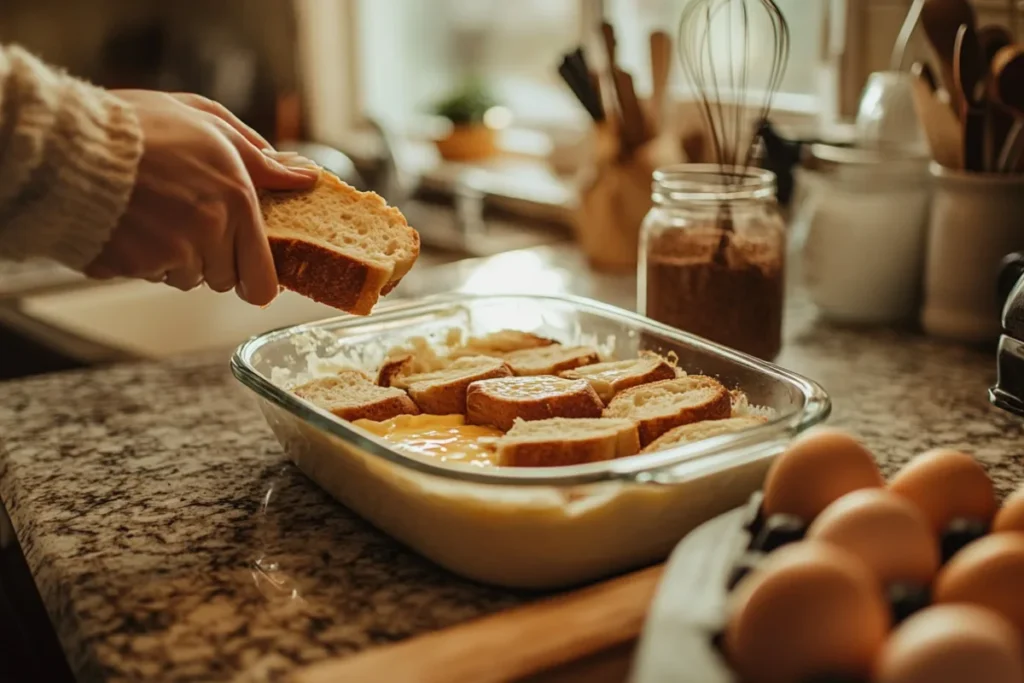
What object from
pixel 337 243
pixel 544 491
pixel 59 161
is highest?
pixel 59 161

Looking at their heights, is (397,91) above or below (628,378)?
above

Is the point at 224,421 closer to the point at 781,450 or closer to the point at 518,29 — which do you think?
the point at 781,450

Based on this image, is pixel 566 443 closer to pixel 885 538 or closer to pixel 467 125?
pixel 885 538

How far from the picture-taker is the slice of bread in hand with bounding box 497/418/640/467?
2.60 ft

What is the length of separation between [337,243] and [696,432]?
1.19 ft

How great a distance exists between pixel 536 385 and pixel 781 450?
240mm

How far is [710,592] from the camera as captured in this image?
58 centimetres

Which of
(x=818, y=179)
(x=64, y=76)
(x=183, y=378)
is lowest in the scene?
(x=183, y=378)

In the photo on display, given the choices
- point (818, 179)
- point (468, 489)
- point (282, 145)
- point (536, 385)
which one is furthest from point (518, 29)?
point (468, 489)

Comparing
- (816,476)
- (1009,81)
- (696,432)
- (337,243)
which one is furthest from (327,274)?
(1009,81)

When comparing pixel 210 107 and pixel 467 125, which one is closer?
pixel 210 107

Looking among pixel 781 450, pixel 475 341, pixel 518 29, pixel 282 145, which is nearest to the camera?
pixel 781 450

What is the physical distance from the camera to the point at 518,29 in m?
3.10

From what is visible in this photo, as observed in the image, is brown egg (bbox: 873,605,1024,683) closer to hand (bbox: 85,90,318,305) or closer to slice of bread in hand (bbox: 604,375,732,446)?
slice of bread in hand (bbox: 604,375,732,446)
